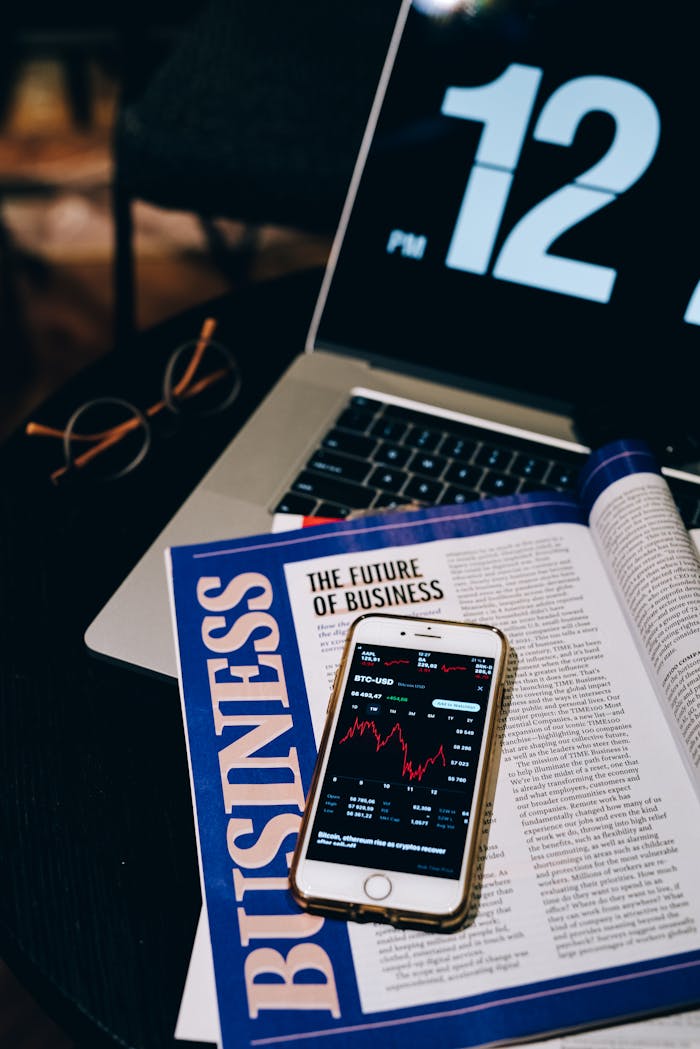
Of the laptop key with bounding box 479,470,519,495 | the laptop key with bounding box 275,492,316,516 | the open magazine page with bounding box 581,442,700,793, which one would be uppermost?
the open magazine page with bounding box 581,442,700,793

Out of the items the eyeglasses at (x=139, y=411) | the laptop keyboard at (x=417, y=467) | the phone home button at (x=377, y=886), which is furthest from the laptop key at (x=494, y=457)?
the phone home button at (x=377, y=886)

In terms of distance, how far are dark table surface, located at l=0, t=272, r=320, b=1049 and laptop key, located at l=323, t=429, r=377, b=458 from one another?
9 centimetres

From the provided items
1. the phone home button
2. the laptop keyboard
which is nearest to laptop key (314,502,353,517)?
the laptop keyboard

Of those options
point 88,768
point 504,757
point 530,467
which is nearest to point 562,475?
point 530,467

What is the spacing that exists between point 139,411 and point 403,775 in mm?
381

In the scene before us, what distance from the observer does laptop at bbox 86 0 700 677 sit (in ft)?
2.06

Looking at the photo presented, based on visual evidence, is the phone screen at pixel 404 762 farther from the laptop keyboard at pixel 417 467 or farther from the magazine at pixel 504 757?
the laptop keyboard at pixel 417 467

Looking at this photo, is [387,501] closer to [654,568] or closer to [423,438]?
[423,438]

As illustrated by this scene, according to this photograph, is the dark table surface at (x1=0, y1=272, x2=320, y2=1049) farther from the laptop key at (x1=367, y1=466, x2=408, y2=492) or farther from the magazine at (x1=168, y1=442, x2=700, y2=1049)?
the laptop key at (x1=367, y1=466, x2=408, y2=492)

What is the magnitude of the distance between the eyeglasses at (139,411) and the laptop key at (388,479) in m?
0.16

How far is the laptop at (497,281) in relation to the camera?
0.63 m

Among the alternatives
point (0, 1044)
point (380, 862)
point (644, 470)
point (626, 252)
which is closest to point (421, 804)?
point (380, 862)

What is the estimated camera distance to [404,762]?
0.48 meters

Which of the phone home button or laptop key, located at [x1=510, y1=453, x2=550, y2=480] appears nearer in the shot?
the phone home button
